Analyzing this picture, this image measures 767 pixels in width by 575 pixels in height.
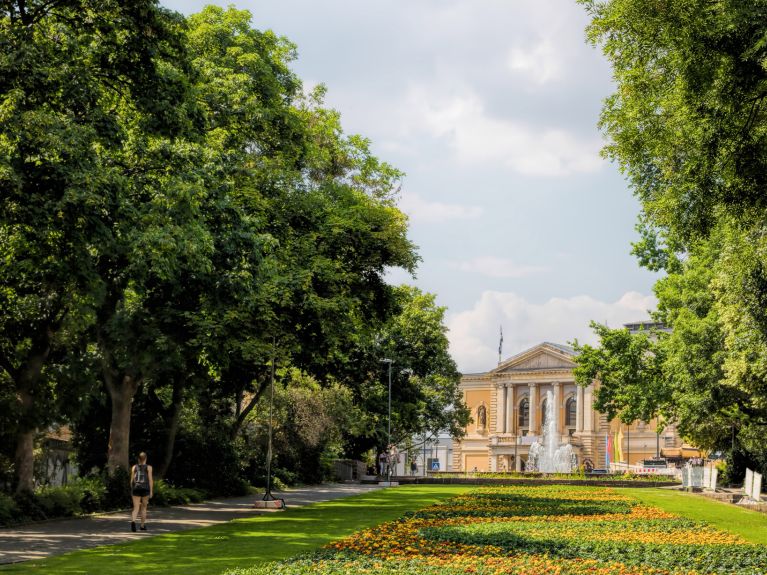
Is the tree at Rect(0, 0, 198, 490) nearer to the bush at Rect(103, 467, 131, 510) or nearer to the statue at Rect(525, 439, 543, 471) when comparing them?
the bush at Rect(103, 467, 131, 510)

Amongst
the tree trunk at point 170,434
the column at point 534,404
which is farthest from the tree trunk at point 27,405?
the column at point 534,404

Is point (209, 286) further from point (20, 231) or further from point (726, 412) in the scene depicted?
point (726, 412)

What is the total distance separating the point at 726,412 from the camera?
42.5m

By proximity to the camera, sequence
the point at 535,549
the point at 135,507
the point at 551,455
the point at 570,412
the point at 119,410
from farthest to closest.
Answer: the point at 570,412, the point at 551,455, the point at 119,410, the point at 135,507, the point at 535,549

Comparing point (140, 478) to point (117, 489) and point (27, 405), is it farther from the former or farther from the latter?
point (117, 489)

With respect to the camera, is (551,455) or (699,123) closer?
(699,123)

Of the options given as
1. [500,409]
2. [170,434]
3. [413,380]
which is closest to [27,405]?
[170,434]

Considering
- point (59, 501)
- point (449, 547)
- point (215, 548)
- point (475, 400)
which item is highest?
point (475, 400)

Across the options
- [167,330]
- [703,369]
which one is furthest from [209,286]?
[703,369]

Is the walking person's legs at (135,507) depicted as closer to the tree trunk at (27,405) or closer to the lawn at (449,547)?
the lawn at (449,547)

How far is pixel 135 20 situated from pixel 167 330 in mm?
8959

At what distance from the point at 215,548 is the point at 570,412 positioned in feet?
345

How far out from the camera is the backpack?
20.8 metres

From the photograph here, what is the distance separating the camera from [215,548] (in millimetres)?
16547
